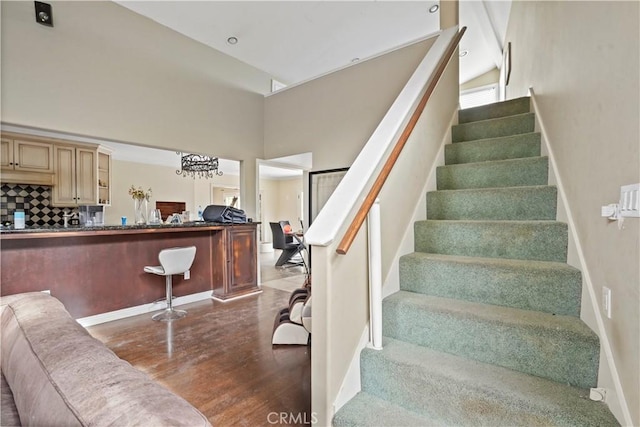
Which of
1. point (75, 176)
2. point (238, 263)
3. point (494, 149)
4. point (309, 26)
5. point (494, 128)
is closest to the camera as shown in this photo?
point (494, 149)

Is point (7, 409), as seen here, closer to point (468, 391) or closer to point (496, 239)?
point (468, 391)

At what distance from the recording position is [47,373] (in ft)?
2.67

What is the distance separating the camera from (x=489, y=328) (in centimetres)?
141

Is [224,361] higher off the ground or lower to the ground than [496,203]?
lower

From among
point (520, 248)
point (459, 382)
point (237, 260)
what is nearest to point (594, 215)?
point (520, 248)

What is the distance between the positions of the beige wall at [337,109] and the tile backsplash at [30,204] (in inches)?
151

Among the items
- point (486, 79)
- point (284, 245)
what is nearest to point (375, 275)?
point (284, 245)

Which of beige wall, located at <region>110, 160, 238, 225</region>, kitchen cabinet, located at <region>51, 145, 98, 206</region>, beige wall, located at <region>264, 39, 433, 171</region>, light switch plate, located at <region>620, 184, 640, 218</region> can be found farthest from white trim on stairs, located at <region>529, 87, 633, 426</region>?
beige wall, located at <region>110, 160, 238, 225</region>

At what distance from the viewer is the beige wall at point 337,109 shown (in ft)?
13.2

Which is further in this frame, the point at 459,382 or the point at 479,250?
the point at 479,250

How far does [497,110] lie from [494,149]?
748mm

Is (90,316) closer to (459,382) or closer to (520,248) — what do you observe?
(459,382)

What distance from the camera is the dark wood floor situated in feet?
5.87

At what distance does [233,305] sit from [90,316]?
→ 150 cm
